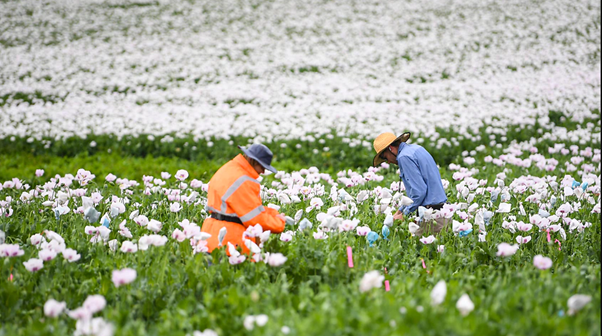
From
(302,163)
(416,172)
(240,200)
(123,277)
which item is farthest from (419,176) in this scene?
(302,163)

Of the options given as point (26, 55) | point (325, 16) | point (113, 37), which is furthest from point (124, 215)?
point (325, 16)

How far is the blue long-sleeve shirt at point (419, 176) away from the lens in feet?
16.1

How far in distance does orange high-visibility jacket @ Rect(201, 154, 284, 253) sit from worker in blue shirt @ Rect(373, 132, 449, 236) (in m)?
1.60

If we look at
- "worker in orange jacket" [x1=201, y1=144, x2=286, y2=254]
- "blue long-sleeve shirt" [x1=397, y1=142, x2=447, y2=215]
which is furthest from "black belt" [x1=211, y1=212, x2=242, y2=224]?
"blue long-sleeve shirt" [x1=397, y1=142, x2=447, y2=215]

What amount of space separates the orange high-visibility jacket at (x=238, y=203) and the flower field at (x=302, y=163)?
22 cm

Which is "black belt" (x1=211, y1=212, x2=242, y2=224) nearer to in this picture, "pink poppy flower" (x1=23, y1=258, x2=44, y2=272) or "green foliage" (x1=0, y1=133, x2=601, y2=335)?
"green foliage" (x1=0, y1=133, x2=601, y2=335)

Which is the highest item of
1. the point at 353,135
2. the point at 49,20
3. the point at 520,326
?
the point at 520,326

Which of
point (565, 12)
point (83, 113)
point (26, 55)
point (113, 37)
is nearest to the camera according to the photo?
point (83, 113)

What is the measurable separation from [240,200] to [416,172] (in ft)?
6.60

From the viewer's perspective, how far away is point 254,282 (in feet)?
11.6

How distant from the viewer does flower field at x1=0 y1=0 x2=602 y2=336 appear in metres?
2.98

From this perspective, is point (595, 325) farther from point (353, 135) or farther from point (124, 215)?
point (353, 135)

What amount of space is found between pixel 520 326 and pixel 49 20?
34503 millimetres

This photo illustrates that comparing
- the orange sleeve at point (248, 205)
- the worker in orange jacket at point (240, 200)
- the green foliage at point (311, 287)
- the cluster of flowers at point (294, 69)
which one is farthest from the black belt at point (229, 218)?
the cluster of flowers at point (294, 69)
